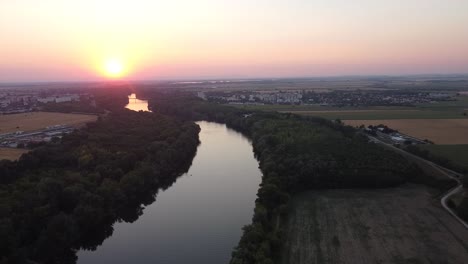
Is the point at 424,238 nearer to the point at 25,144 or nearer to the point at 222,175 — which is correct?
the point at 222,175

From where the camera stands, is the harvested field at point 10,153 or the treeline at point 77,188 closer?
the treeline at point 77,188

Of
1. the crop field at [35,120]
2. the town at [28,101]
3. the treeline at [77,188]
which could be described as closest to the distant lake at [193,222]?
the treeline at [77,188]

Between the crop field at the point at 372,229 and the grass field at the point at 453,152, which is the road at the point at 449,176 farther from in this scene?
the grass field at the point at 453,152

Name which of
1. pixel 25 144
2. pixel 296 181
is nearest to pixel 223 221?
pixel 296 181

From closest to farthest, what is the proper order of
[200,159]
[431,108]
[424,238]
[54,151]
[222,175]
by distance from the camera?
[424,238]
[54,151]
[222,175]
[200,159]
[431,108]

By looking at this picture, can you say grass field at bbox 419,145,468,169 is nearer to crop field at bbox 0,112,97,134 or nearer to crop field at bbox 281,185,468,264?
crop field at bbox 281,185,468,264

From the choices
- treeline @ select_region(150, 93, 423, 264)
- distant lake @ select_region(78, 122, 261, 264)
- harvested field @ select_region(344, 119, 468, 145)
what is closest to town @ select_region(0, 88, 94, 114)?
distant lake @ select_region(78, 122, 261, 264)
